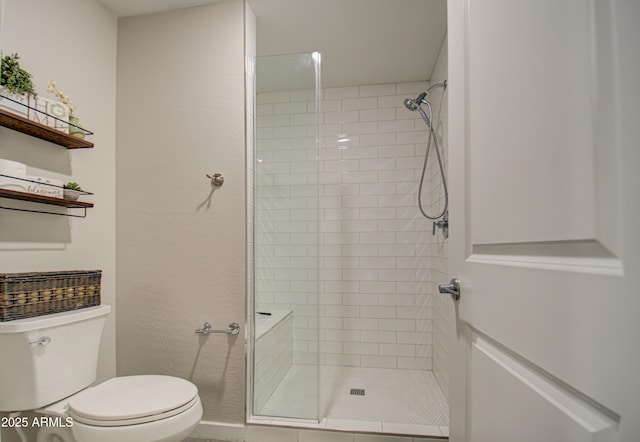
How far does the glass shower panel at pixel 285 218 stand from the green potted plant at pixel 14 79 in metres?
1.07

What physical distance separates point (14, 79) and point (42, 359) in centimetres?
→ 119

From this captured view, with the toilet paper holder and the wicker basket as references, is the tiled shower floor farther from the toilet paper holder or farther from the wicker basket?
the wicker basket

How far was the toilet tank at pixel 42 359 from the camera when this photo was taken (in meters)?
1.32

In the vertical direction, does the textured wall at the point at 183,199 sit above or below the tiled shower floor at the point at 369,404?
above

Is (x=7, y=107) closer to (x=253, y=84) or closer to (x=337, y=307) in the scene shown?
(x=253, y=84)

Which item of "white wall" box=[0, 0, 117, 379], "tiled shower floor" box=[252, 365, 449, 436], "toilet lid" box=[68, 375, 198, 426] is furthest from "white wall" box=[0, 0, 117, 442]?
"tiled shower floor" box=[252, 365, 449, 436]

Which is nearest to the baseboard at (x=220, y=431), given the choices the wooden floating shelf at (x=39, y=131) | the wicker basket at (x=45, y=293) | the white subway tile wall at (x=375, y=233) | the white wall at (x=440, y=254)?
the wicker basket at (x=45, y=293)

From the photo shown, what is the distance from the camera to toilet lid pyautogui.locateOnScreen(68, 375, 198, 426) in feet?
4.25

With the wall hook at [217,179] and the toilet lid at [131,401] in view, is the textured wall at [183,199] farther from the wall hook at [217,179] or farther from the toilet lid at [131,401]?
the toilet lid at [131,401]

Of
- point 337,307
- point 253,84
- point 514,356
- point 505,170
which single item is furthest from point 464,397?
point 337,307

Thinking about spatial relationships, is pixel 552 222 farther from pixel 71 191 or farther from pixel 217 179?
pixel 71 191

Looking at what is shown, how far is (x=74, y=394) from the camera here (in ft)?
4.99

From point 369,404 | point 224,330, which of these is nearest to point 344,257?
point 369,404

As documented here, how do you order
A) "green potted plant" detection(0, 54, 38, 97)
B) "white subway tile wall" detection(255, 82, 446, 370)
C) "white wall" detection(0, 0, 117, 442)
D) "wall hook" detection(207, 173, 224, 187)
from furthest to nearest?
"white subway tile wall" detection(255, 82, 446, 370), "wall hook" detection(207, 173, 224, 187), "white wall" detection(0, 0, 117, 442), "green potted plant" detection(0, 54, 38, 97)
